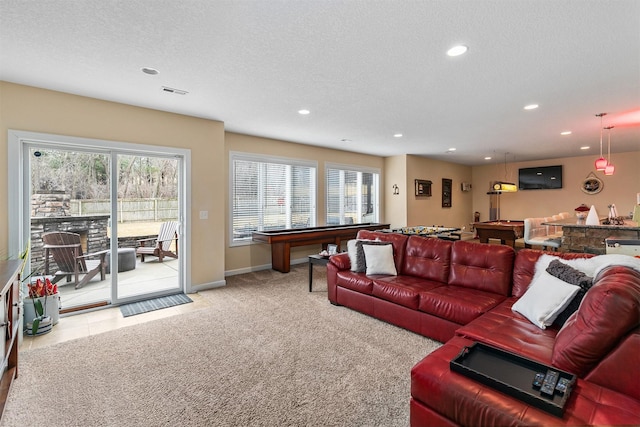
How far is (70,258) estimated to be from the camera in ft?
12.0

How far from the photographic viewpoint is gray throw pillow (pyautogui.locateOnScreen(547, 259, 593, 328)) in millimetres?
2043

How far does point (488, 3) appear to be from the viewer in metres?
1.89

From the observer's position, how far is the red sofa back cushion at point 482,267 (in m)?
2.96

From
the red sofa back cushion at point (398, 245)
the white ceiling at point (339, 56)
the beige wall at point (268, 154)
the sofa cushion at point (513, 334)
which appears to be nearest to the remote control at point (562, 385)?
the sofa cushion at point (513, 334)

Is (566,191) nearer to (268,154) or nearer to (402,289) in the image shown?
(402,289)

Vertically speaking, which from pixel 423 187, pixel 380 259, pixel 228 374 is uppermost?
pixel 423 187

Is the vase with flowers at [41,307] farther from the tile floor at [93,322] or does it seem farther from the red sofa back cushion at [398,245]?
the red sofa back cushion at [398,245]

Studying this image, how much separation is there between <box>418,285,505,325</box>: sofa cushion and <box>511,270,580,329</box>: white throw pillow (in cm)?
31

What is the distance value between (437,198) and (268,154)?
18.1 ft

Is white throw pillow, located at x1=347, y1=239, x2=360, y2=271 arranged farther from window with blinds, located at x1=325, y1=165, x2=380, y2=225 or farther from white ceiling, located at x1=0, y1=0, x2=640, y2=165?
window with blinds, located at x1=325, y1=165, x2=380, y2=225

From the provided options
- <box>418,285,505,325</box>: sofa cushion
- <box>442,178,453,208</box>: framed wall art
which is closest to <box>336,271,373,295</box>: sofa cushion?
<box>418,285,505,325</box>: sofa cushion

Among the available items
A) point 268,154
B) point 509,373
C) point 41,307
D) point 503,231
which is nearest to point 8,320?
point 41,307

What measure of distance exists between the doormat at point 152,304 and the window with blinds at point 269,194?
60.8 inches

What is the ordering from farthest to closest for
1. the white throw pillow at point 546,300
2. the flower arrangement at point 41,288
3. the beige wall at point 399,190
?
the beige wall at point 399,190, the flower arrangement at point 41,288, the white throw pillow at point 546,300
